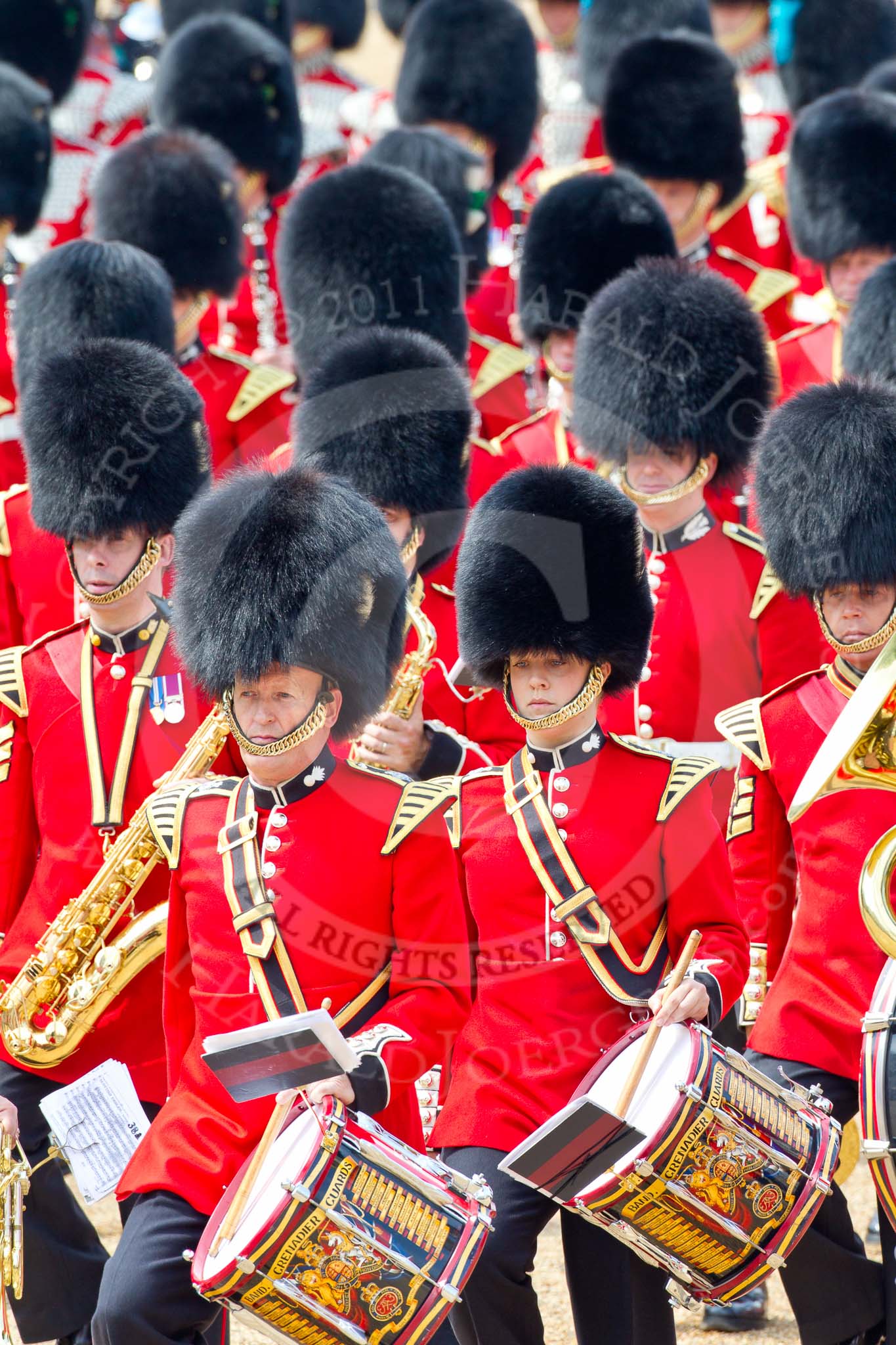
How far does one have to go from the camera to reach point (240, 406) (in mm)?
5875

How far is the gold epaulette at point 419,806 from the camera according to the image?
364cm

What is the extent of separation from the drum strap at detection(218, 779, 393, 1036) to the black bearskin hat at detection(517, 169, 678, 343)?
2584 millimetres

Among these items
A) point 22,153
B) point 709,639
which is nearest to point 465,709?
point 709,639

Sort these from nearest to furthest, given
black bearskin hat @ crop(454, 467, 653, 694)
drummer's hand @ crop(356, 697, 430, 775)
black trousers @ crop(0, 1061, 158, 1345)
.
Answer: black bearskin hat @ crop(454, 467, 653, 694), black trousers @ crop(0, 1061, 158, 1345), drummer's hand @ crop(356, 697, 430, 775)

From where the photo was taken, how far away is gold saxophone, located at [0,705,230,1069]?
397 centimetres

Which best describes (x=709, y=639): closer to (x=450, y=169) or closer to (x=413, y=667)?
(x=413, y=667)

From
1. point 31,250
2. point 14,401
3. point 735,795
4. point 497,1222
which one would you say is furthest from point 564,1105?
point 31,250

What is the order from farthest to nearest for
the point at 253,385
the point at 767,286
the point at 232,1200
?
the point at 767,286 < the point at 253,385 < the point at 232,1200

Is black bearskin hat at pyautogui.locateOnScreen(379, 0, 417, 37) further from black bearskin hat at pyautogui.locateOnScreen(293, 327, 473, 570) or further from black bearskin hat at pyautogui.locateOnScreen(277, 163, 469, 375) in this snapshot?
black bearskin hat at pyautogui.locateOnScreen(293, 327, 473, 570)

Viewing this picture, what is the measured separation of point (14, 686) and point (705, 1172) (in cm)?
164

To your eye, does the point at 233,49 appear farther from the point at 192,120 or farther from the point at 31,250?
the point at 31,250

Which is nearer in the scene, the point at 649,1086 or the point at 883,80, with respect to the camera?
the point at 649,1086

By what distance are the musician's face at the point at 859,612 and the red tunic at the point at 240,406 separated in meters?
2.16

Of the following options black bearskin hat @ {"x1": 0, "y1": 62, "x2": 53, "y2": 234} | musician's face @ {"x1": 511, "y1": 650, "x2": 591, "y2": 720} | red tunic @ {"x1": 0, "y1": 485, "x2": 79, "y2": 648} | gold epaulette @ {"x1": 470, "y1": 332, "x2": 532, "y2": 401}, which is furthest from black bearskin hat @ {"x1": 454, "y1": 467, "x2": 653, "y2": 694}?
black bearskin hat @ {"x1": 0, "y1": 62, "x2": 53, "y2": 234}
